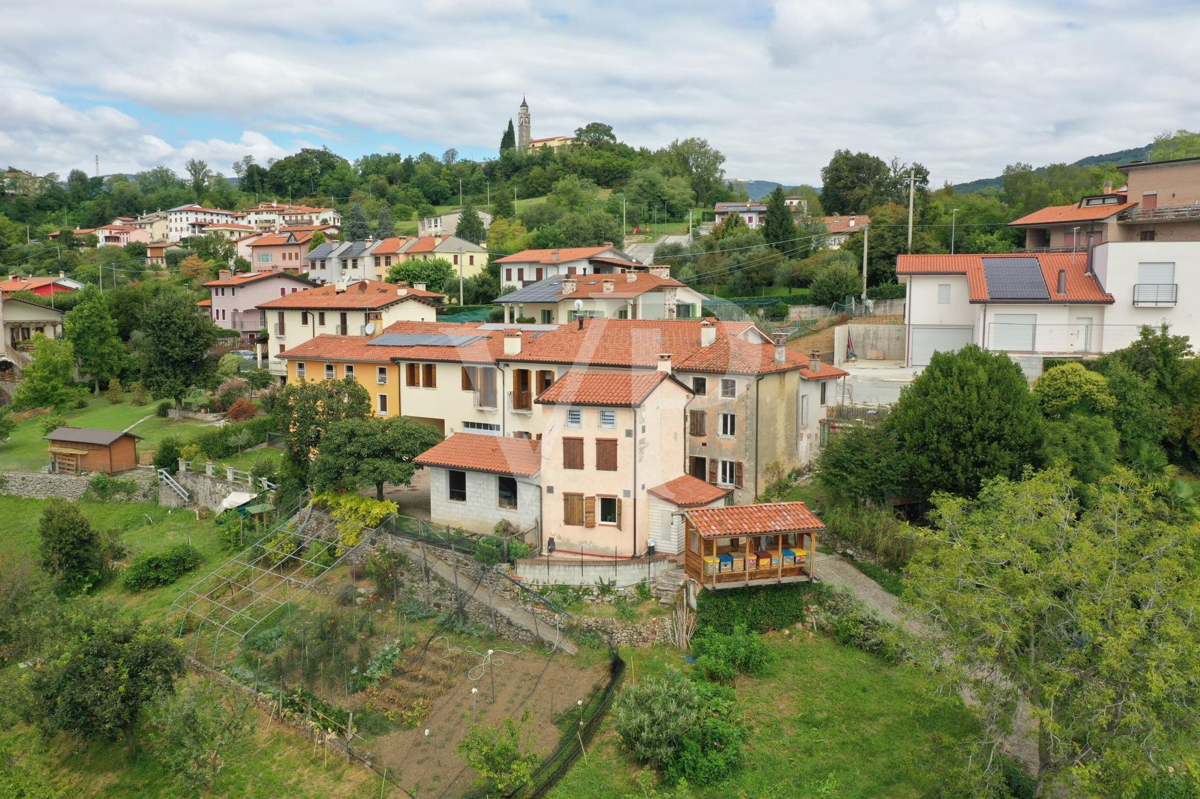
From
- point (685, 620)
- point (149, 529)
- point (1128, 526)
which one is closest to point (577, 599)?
point (685, 620)

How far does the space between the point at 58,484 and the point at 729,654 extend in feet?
94.4

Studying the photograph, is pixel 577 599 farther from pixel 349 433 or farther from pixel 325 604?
pixel 349 433

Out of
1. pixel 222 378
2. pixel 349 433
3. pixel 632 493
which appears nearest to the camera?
pixel 632 493

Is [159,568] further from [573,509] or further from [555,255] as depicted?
[555,255]

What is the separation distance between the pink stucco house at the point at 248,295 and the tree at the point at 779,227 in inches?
1235

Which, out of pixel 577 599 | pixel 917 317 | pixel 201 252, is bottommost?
pixel 577 599

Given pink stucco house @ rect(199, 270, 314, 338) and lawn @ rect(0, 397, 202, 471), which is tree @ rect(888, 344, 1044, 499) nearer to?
lawn @ rect(0, 397, 202, 471)

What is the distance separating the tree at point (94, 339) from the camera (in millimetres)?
45531

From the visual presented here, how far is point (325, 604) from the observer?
2039cm

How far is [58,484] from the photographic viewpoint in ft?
107

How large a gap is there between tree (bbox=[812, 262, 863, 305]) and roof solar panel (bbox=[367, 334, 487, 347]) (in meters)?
21.4

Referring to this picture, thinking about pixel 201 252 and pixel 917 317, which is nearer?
pixel 917 317

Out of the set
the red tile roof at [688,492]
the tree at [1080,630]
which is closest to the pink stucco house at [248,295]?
the red tile roof at [688,492]

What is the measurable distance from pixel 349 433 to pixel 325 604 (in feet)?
20.1
